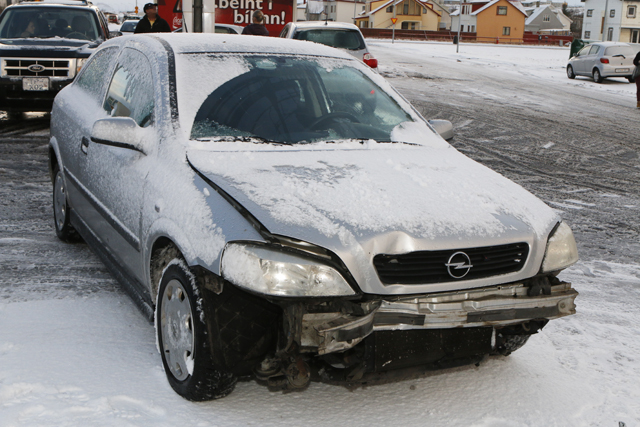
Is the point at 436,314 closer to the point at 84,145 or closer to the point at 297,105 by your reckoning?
the point at 297,105

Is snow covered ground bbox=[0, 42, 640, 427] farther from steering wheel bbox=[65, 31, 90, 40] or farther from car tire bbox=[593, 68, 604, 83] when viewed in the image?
car tire bbox=[593, 68, 604, 83]

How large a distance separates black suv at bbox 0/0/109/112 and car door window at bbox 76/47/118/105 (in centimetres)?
597

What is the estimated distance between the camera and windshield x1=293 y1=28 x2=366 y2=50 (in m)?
16.2

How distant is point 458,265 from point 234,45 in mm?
2061

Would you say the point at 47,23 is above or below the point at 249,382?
above

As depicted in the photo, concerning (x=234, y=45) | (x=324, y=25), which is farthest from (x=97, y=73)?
(x=324, y=25)

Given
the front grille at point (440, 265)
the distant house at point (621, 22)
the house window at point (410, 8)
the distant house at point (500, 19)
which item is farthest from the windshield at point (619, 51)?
the house window at point (410, 8)

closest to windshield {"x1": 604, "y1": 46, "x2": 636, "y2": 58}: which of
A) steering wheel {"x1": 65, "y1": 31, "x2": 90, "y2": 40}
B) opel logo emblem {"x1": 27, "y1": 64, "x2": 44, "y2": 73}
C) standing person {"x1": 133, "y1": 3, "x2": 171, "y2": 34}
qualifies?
standing person {"x1": 133, "y1": 3, "x2": 171, "y2": 34}

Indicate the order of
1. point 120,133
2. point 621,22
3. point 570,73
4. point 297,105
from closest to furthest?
point 120,133, point 297,105, point 570,73, point 621,22

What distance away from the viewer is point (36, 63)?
35.6 ft

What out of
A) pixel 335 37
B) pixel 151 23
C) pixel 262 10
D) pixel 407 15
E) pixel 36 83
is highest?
pixel 407 15

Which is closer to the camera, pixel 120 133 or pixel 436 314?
pixel 436 314

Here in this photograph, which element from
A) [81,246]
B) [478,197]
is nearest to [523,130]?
[81,246]

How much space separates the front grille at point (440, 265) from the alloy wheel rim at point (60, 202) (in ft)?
10.2
